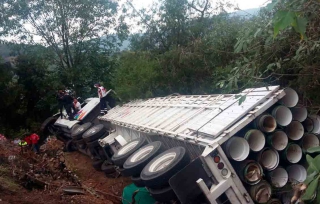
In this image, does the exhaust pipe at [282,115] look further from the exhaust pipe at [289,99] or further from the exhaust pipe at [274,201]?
the exhaust pipe at [274,201]

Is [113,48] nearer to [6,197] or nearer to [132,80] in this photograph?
[132,80]

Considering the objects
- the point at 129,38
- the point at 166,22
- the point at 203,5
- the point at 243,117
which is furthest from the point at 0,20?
the point at 243,117

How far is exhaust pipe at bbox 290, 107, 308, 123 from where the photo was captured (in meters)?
4.80

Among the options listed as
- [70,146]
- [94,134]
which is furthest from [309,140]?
[70,146]

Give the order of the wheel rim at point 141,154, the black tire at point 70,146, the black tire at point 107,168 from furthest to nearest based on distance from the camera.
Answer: the black tire at point 70,146 < the black tire at point 107,168 < the wheel rim at point 141,154

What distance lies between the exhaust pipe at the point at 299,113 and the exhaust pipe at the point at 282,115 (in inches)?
8.9

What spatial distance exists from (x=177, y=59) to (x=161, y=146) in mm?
6196

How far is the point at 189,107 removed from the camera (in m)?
6.46

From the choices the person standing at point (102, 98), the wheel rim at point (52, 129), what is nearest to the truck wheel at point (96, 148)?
the person standing at point (102, 98)

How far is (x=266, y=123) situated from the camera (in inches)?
177

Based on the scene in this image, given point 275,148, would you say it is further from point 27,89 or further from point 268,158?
point 27,89

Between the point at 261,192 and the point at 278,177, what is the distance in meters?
0.42

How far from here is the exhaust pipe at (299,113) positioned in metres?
4.80

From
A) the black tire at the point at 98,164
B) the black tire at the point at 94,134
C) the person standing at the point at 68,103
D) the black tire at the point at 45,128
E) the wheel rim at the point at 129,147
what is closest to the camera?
the wheel rim at the point at 129,147
